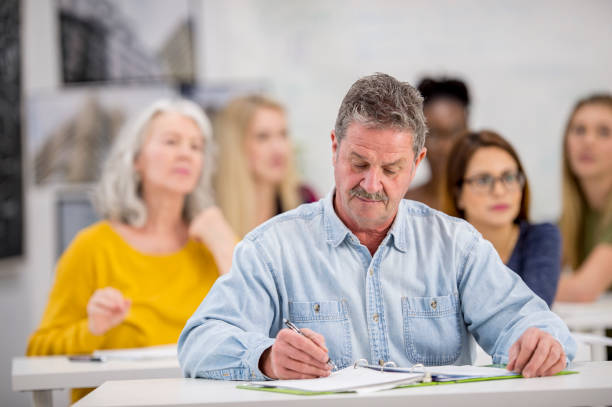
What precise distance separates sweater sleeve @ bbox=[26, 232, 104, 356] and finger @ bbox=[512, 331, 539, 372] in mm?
1601

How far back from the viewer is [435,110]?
12.7 feet

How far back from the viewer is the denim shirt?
63.3 inches

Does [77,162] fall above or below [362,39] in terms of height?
below

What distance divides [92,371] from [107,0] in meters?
3.07

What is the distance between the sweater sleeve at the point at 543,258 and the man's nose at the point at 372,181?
Result: 2.84ft

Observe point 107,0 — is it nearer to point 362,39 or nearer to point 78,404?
point 362,39

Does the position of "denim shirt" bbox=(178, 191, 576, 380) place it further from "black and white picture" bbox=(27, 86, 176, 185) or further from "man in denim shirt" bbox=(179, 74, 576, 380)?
"black and white picture" bbox=(27, 86, 176, 185)

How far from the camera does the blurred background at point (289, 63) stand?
14.3 ft

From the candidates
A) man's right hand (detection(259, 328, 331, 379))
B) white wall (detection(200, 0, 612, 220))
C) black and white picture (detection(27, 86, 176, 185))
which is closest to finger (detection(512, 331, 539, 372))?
man's right hand (detection(259, 328, 331, 379))

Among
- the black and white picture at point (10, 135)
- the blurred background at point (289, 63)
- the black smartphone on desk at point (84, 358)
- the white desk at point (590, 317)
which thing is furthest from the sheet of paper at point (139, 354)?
the blurred background at point (289, 63)

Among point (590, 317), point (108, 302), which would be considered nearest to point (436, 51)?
point (590, 317)

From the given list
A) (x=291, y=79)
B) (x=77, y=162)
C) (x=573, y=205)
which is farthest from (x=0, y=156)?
(x=573, y=205)

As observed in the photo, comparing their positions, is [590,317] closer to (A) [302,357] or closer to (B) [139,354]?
(B) [139,354]

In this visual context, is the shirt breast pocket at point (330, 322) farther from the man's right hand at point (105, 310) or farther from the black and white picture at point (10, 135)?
the black and white picture at point (10, 135)
